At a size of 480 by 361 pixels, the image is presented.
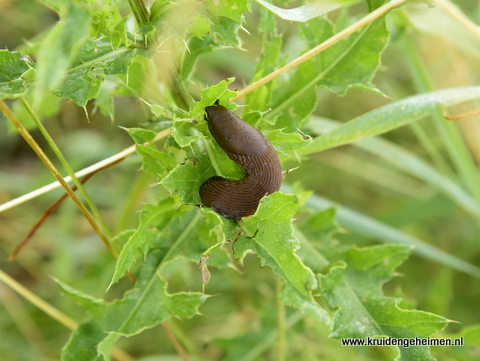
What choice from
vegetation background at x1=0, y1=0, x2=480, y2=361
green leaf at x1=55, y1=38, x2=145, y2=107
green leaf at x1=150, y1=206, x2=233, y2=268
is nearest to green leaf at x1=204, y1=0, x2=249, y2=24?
vegetation background at x1=0, y1=0, x2=480, y2=361

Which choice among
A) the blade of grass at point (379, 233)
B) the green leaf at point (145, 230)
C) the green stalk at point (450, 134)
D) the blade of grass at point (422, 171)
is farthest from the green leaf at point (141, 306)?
the green stalk at point (450, 134)

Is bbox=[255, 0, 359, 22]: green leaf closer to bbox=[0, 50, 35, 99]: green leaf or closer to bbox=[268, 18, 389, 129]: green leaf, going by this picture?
bbox=[268, 18, 389, 129]: green leaf

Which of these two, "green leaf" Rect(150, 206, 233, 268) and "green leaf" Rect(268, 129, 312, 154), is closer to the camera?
"green leaf" Rect(268, 129, 312, 154)

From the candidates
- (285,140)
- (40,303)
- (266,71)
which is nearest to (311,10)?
(266,71)

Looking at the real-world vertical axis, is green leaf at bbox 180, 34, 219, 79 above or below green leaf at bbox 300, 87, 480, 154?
above

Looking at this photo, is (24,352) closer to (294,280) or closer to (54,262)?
(54,262)

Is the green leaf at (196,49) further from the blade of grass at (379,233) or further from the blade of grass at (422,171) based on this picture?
the blade of grass at (379,233)

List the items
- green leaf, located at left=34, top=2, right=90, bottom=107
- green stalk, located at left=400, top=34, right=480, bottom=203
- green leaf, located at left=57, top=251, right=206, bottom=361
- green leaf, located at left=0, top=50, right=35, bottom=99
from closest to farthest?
green leaf, located at left=34, top=2, right=90, bottom=107 < green leaf, located at left=0, top=50, right=35, bottom=99 < green leaf, located at left=57, top=251, right=206, bottom=361 < green stalk, located at left=400, top=34, right=480, bottom=203
